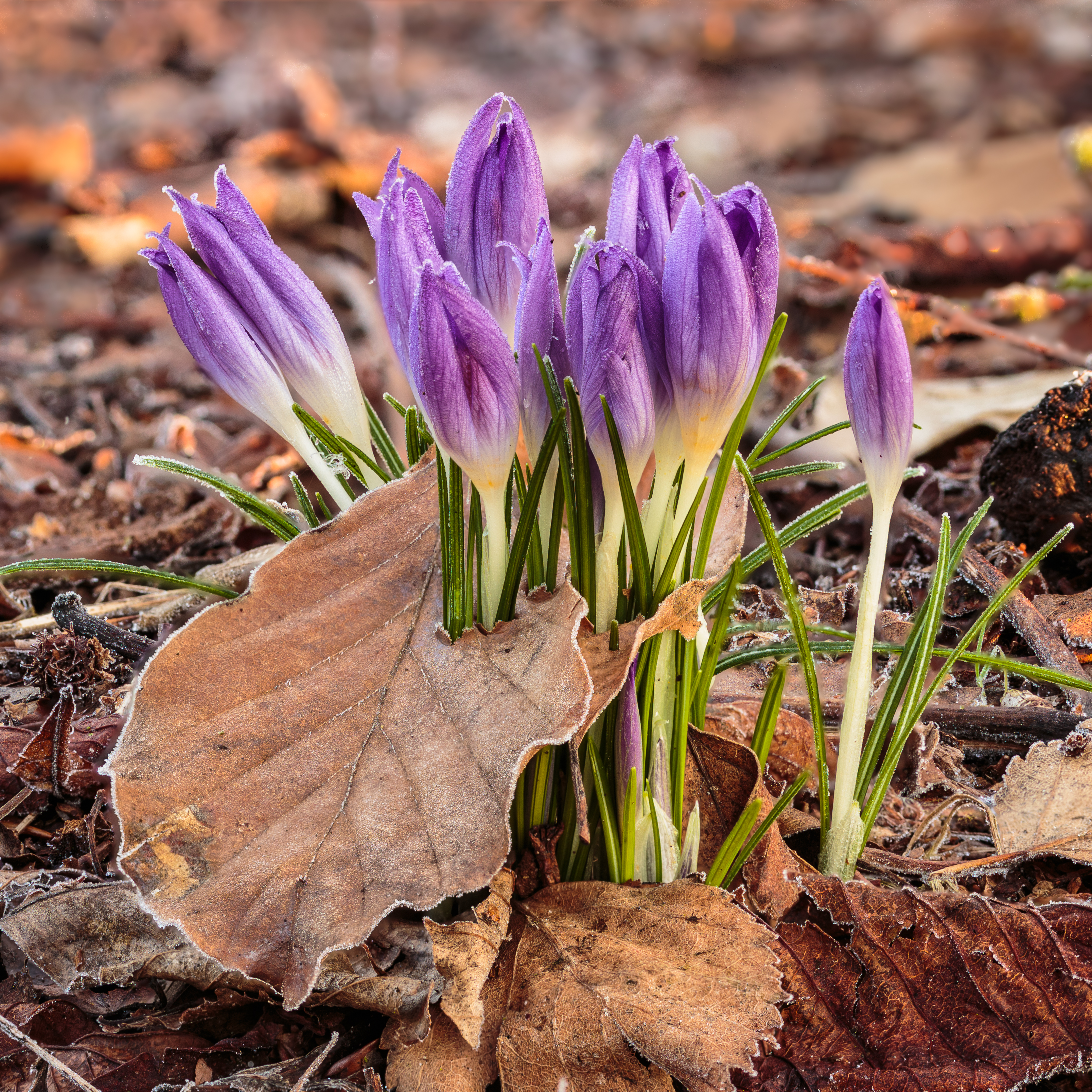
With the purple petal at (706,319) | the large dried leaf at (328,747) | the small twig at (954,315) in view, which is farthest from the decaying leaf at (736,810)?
the small twig at (954,315)

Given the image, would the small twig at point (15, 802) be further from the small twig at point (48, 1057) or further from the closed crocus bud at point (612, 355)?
the closed crocus bud at point (612, 355)

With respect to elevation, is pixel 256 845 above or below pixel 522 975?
above

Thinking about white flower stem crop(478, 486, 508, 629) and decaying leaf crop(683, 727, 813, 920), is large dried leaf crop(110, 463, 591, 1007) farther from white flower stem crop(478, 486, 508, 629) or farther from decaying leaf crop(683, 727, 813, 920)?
decaying leaf crop(683, 727, 813, 920)

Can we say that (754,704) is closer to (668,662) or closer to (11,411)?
(668,662)

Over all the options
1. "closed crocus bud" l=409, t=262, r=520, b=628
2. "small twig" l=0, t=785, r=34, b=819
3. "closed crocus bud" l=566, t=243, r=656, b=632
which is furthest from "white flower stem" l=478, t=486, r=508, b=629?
"small twig" l=0, t=785, r=34, b=819

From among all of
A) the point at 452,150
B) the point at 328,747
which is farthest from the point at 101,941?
the point at 452,150

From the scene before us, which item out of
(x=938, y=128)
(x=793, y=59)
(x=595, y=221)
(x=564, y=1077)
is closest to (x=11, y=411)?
(x=595, y=221)

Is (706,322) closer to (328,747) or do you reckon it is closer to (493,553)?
(493,553)
